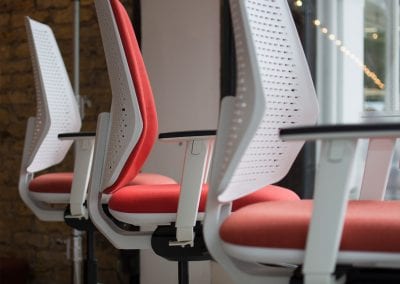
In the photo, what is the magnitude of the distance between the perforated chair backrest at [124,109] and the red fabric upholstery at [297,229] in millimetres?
593

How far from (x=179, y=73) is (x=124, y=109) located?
70.4 inches

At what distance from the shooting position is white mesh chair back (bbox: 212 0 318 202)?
1.21 m

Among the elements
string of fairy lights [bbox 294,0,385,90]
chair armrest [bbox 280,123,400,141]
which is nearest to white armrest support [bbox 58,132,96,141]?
chair armrest [bbox 280,123,400,141]

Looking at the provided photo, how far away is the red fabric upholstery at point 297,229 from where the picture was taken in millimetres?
1059

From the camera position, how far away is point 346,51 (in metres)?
3.16

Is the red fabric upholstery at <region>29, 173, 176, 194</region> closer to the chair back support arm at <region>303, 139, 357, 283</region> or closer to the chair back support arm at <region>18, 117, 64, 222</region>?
the chair back support arm at <region>18, 117, 64, 222</region>

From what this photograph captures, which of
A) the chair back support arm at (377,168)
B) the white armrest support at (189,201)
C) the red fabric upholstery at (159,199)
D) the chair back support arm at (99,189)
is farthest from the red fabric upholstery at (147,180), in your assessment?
the chair back support arm at (377,168)

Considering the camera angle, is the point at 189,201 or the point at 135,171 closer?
the point at 189,201

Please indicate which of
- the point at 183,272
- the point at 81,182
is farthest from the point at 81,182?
the point at 183,272

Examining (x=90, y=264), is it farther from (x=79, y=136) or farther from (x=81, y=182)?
(x=79, y=136)

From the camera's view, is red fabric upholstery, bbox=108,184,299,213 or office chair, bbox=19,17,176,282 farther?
office chair, bbox=19,17,176,282

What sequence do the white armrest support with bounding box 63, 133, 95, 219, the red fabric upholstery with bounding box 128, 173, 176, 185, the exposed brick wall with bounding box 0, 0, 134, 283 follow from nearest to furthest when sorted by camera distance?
1. the white armrest support with bounding box 63, 133, 95, 219
2. the red fabric upholstery with bounding box 128, 173, 176, 185
3. the exposed brick wall with bounding box 0, 0, 134, 283

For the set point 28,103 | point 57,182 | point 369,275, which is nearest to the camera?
point 369,275

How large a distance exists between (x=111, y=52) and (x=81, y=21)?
7.30ft
